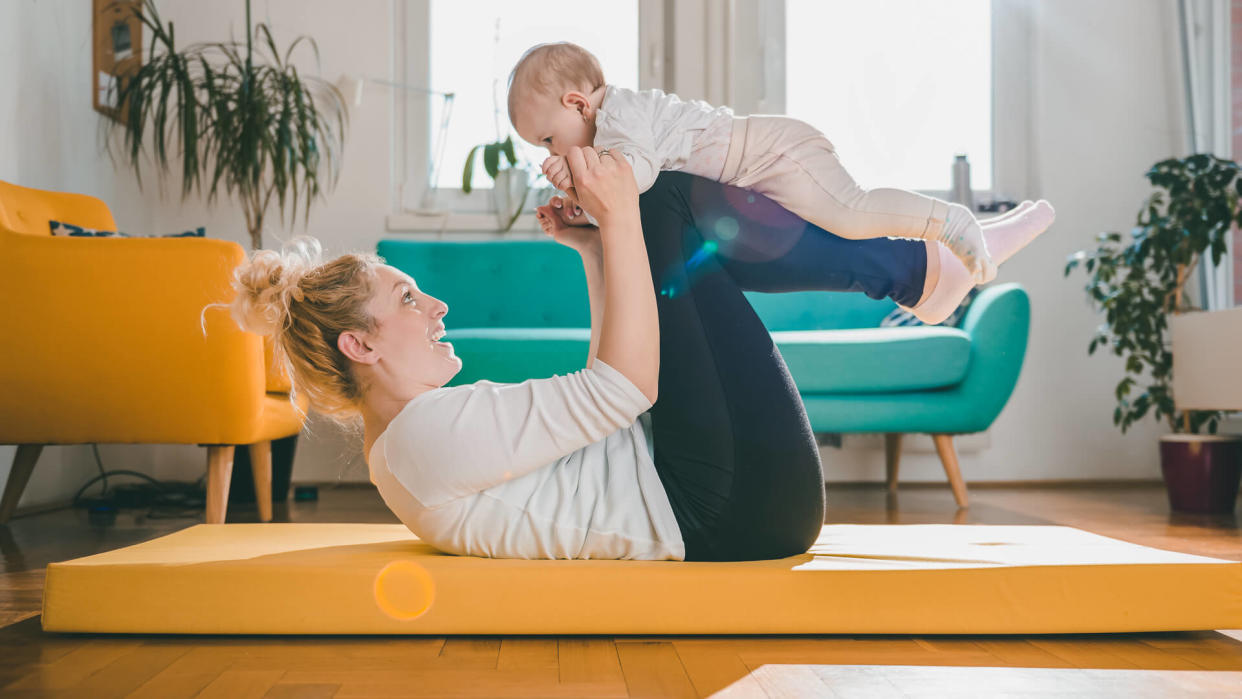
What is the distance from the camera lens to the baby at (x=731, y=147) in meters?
1.52

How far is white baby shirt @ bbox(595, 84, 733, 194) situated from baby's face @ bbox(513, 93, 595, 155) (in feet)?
0.17

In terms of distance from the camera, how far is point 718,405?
128 cm

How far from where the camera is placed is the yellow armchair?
2.34m

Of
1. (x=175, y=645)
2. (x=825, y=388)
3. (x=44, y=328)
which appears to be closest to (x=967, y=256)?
(x=175, y=645)

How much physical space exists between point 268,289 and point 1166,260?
3191 millimetres

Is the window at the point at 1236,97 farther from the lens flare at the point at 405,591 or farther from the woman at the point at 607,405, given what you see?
the lens flare at the point at 405,591

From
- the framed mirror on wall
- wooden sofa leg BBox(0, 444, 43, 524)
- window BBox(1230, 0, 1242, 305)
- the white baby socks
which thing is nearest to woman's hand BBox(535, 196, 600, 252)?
the white baby socks

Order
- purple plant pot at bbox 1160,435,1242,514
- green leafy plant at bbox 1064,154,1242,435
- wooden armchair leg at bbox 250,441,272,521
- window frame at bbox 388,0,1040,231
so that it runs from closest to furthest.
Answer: wooden armchair leg at bbox 250,441,272,521 < purple plant pot at bbox 1160,435,1242,514 < green leafy plant at bbox 1064,154,1242,435 < window frame at bbox 388,0,1040,231

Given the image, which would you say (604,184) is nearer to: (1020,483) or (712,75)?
(712,75)

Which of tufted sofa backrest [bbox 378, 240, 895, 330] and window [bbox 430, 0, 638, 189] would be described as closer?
tufted sofa backrest [bbox 378, 240, 895, 330]

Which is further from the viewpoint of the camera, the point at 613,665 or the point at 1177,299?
the point at 1177,299

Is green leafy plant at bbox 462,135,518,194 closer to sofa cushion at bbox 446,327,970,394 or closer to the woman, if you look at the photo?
sofa cushion at bbox 446,327,970,394

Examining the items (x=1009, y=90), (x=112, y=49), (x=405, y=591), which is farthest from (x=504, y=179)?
(x=405, y=591)

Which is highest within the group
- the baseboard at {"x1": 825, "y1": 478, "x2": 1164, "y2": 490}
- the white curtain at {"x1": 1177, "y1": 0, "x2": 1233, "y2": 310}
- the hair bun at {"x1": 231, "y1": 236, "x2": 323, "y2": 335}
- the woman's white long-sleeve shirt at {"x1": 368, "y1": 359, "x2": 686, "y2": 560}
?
the white curtain at {"x1": 1177, "y1": 0, "x2": 1233, "y2": 310}
